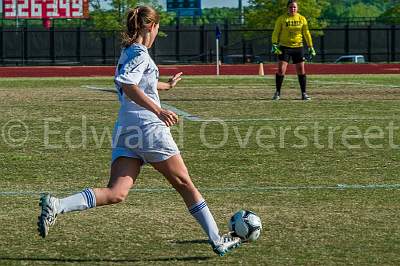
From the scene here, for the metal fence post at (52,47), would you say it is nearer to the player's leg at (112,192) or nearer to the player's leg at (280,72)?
the player's leg at (280,72)

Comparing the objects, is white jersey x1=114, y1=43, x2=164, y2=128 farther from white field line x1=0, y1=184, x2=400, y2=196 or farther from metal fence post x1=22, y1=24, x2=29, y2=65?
metal fence post x1=22, y1=24, x2=29, y2=65

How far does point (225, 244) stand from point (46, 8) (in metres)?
69.9

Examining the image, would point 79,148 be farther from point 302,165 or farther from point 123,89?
point 123,89

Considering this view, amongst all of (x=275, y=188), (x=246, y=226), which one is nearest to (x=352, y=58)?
(x=275, y=188)

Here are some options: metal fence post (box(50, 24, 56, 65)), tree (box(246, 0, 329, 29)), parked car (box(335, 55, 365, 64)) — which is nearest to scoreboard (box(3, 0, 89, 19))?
metal fence post (box(50, 24, 56, 65))

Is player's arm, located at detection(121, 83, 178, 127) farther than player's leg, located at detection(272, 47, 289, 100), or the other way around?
player's leg, located at detection(272, 47, 289, 100)

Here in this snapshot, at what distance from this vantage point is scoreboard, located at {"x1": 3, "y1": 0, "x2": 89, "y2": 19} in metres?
74.8

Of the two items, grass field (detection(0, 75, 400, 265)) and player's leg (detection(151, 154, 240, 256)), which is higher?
player's leg (detection(151, 154, 240, 256))

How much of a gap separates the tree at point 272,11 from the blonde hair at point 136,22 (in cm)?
6094

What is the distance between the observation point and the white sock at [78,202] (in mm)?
6914

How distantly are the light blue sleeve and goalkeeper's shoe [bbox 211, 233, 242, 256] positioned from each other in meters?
1.19

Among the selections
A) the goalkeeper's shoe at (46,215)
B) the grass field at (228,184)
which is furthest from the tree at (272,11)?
the goalkeeper's shoe at (46,215)

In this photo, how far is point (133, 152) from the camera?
6.96 meters

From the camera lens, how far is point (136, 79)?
682cm
